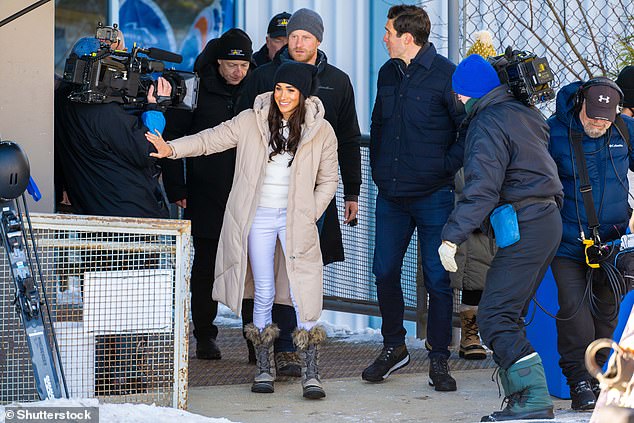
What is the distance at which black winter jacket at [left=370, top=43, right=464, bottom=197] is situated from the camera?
588 centimetres

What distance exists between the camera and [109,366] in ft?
16.5

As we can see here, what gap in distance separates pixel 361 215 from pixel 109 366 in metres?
2.82

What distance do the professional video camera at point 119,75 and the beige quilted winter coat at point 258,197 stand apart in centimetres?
24

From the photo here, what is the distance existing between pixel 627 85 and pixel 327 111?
1.62 metres

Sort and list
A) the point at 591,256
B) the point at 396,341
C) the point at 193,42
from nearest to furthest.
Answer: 1. the point at 591,256
2. the point at 396,341
3. the point at 193,42

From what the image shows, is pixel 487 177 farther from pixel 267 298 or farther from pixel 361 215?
pixel 361 215

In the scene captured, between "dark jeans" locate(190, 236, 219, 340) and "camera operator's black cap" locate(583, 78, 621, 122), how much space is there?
2.38 m

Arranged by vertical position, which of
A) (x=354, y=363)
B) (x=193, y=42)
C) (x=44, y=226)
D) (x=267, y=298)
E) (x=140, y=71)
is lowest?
(x=354, y=363)

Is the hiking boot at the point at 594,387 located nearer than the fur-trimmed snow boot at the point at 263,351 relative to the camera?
Yes

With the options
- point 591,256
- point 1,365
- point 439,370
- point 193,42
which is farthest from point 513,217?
point 193,42

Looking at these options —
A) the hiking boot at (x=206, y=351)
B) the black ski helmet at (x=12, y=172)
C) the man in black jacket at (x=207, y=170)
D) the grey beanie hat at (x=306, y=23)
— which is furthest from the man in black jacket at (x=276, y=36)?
the black ski helmet at (x=12, y=172)

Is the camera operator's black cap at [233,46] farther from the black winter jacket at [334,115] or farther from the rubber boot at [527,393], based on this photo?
the rubber boot at [527,393]

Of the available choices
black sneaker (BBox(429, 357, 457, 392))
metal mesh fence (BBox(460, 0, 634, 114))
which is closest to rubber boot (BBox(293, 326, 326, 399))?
black sneaker (BBox(429, 357, 457, 392))

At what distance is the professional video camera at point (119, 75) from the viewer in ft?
17.2
